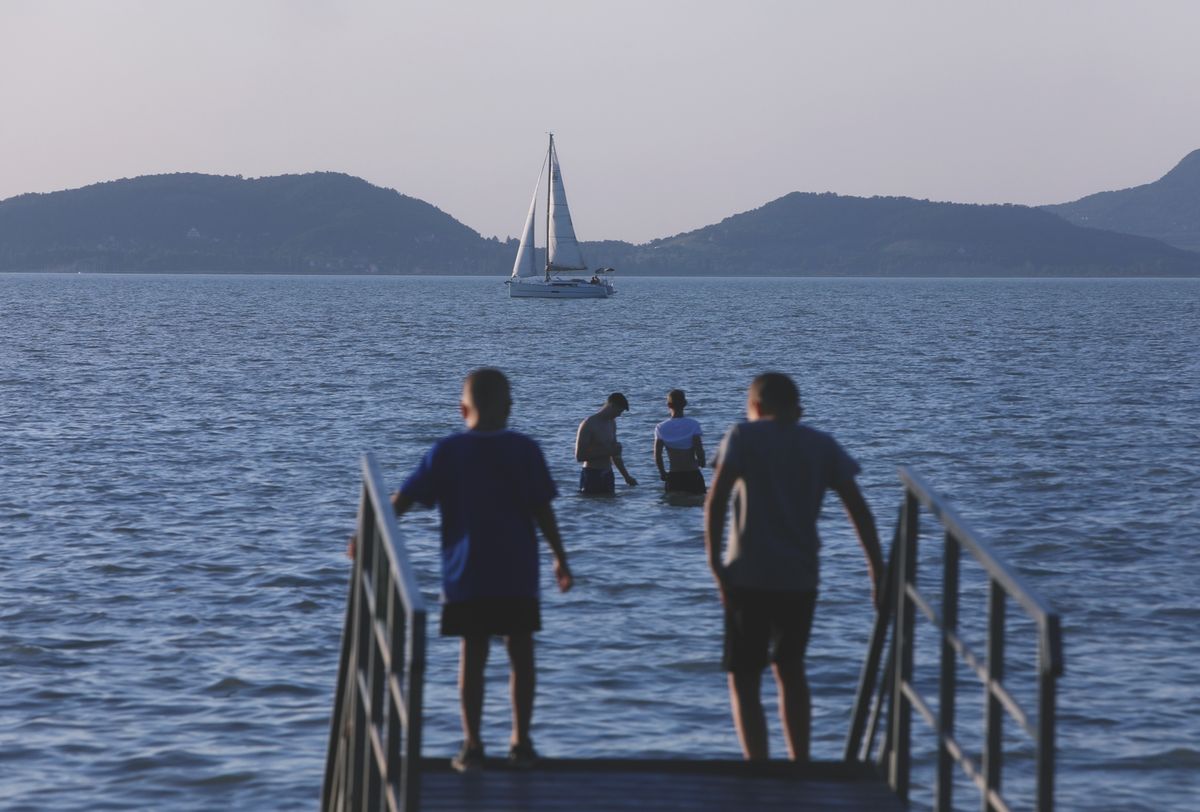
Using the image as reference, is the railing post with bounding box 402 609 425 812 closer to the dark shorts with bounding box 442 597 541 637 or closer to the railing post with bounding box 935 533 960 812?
the dark shorts with bounding box 442 597 541 637

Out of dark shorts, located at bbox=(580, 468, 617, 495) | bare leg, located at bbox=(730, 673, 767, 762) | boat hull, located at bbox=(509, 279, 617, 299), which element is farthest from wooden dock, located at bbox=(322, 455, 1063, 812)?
boat hull, located at bbox=(509, 279, 617, 299)

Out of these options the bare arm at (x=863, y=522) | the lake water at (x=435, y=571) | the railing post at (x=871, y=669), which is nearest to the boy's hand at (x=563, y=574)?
the bare arm at (x=863, y=522)

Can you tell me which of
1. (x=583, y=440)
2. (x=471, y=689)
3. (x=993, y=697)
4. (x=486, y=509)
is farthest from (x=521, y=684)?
(x=583, y=440)

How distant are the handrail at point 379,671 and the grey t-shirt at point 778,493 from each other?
1367 millimetres

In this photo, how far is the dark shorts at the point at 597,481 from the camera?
2109 cm

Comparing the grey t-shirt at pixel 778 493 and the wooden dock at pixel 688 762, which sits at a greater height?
the grey t-shirt at pixel 778 493

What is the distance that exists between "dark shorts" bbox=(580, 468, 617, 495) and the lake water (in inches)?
10.9

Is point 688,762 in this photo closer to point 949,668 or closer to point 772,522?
point 772,522

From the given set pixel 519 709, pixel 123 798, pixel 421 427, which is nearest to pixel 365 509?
pixel 519 709

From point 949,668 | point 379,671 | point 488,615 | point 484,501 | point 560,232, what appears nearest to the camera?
point 379,671

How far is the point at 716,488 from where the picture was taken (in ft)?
20.7

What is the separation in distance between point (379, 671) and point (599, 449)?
14.2m

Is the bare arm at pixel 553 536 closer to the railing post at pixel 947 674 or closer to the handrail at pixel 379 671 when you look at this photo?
the handrail at pixel 379 671

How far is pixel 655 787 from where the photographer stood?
253 inches
